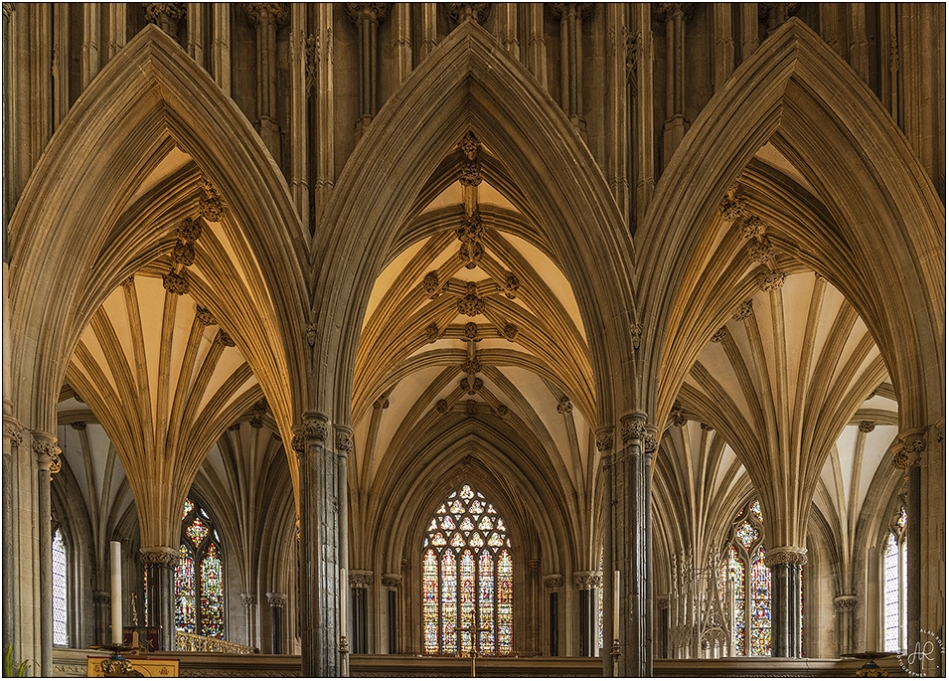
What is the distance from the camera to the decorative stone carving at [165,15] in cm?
1797

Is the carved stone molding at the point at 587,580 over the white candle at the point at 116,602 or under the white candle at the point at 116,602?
under

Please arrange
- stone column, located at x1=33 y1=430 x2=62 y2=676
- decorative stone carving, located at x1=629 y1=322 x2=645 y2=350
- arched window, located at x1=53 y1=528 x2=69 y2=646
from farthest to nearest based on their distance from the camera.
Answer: arched window, located at x1=53 y1=528 x2=69 y2=646, decorative stone carving, located at x1=629 y1=322 x2=645 y2=350, stone column, located at x1=33 y1=430 x2=62 y2=676

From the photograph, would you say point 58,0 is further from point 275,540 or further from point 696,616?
point 696,616

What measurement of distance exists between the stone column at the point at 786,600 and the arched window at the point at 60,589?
15368 mm

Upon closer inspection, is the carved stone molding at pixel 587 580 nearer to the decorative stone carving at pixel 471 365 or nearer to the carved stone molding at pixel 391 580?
the carved stone molding at pixel 391 580

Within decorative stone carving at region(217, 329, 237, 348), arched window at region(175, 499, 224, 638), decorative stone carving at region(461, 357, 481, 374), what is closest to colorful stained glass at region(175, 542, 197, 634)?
arched window at region(175, 499, 224, 638)

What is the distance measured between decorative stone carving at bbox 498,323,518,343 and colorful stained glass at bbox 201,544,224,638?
9.95m

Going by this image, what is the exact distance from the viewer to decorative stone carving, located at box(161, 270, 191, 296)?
77.2 ft

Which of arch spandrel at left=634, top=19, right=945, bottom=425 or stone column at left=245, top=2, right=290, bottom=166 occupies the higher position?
stone column at left=245, top=2, right=290, bottom=166

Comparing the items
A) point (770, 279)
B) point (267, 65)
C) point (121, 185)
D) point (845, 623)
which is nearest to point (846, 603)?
point (845, 623)

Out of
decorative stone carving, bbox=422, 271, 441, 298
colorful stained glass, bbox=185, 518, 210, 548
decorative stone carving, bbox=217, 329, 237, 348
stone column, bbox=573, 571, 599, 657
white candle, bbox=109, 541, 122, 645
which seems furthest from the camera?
colorful stained glass, bbox=185, 518, 210, 548

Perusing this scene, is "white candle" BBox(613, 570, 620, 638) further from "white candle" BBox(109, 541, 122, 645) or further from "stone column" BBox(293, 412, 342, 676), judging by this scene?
"white candle" BBox(109, 541, 122, 645)

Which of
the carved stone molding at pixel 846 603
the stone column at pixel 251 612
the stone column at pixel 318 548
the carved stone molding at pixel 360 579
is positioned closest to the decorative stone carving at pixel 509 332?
the carved stone molding at pixel 360 579

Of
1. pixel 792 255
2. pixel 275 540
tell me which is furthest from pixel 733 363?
pixel 275 540
